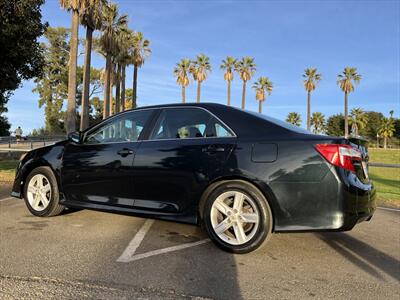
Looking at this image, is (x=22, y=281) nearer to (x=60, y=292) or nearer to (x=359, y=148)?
(x=60, y=292)

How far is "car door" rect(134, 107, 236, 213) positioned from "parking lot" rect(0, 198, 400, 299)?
21.3 inches

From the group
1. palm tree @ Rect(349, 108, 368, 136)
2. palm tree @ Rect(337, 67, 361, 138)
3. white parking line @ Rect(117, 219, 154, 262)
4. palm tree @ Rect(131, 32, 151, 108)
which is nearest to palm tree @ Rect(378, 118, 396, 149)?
palm tree @ Rect(349, 108, 368, 136)

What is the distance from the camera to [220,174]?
4238mm

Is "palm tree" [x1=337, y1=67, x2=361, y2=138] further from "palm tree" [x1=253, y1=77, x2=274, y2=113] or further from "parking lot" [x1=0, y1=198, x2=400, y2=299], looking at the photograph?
"parking lot" [x1=0, y1=198, x2=400, y2=299]

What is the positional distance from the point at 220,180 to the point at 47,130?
2190 inches

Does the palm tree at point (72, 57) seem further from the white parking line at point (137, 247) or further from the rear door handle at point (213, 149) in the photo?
the rear door handle at point (213, 149)

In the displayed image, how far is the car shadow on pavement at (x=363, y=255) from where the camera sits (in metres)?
A: 3.94

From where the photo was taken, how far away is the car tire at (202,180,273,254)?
405 centimetres

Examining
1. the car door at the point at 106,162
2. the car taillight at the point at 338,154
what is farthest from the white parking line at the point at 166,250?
the car taillight at the point at 338,154

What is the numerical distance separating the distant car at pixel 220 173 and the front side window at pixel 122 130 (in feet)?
0.05

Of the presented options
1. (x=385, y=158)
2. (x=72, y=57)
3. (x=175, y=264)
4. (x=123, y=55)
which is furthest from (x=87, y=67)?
(x=385, y=158)

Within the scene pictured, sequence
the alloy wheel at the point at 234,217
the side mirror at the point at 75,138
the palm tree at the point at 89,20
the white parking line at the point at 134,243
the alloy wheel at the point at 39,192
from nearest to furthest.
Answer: the white parking line at the point at 134,243, the alloy wheel at the point at 234,217, the side mirror at the point at 75,138, the alloy wheel at the point at 39,192, the palm tree at the point at 89,20

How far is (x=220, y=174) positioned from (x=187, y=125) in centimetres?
82

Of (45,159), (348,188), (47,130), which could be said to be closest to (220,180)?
(348,188)
